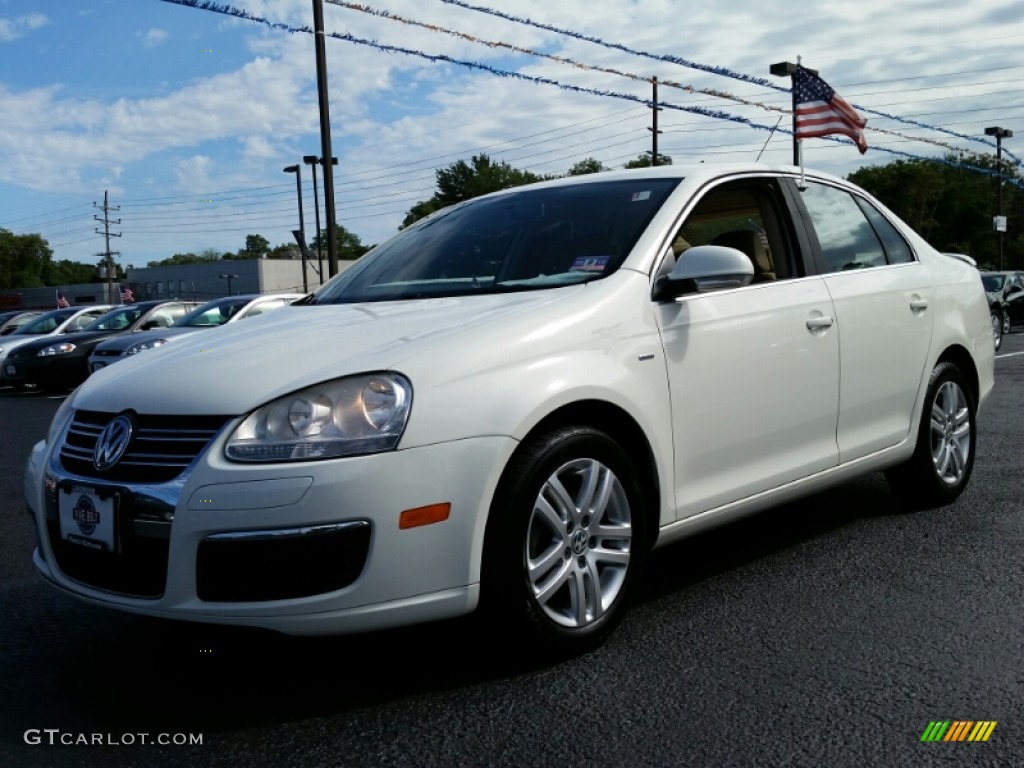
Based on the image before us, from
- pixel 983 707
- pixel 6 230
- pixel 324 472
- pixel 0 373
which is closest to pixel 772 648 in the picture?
pixel 983 707

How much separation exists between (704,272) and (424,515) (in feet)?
4.21

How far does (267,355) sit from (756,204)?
223 centimetres

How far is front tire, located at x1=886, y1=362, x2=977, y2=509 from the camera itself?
15.9ft

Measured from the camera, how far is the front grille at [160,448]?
2721mm

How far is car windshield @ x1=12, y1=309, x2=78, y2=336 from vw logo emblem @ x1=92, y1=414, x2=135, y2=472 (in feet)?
58.7

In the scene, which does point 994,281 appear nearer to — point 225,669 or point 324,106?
point 324,106

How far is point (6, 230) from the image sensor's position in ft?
390

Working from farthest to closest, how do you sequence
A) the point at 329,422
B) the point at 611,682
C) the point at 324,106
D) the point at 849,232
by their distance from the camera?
the point at 324,106 → the point at 849,232 → the point at 611,682 → the point at 329,422

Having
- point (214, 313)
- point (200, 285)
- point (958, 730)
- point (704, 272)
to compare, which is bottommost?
point (958, 730)

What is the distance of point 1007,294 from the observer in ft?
82.3

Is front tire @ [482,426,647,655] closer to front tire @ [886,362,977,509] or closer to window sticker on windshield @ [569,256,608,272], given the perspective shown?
window sticker on windshield @ [569,256,608,272]

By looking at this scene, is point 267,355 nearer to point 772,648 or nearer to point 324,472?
point 324,472

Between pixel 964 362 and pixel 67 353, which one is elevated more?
pixel 964 362

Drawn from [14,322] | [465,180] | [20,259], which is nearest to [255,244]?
A: [20,259]
